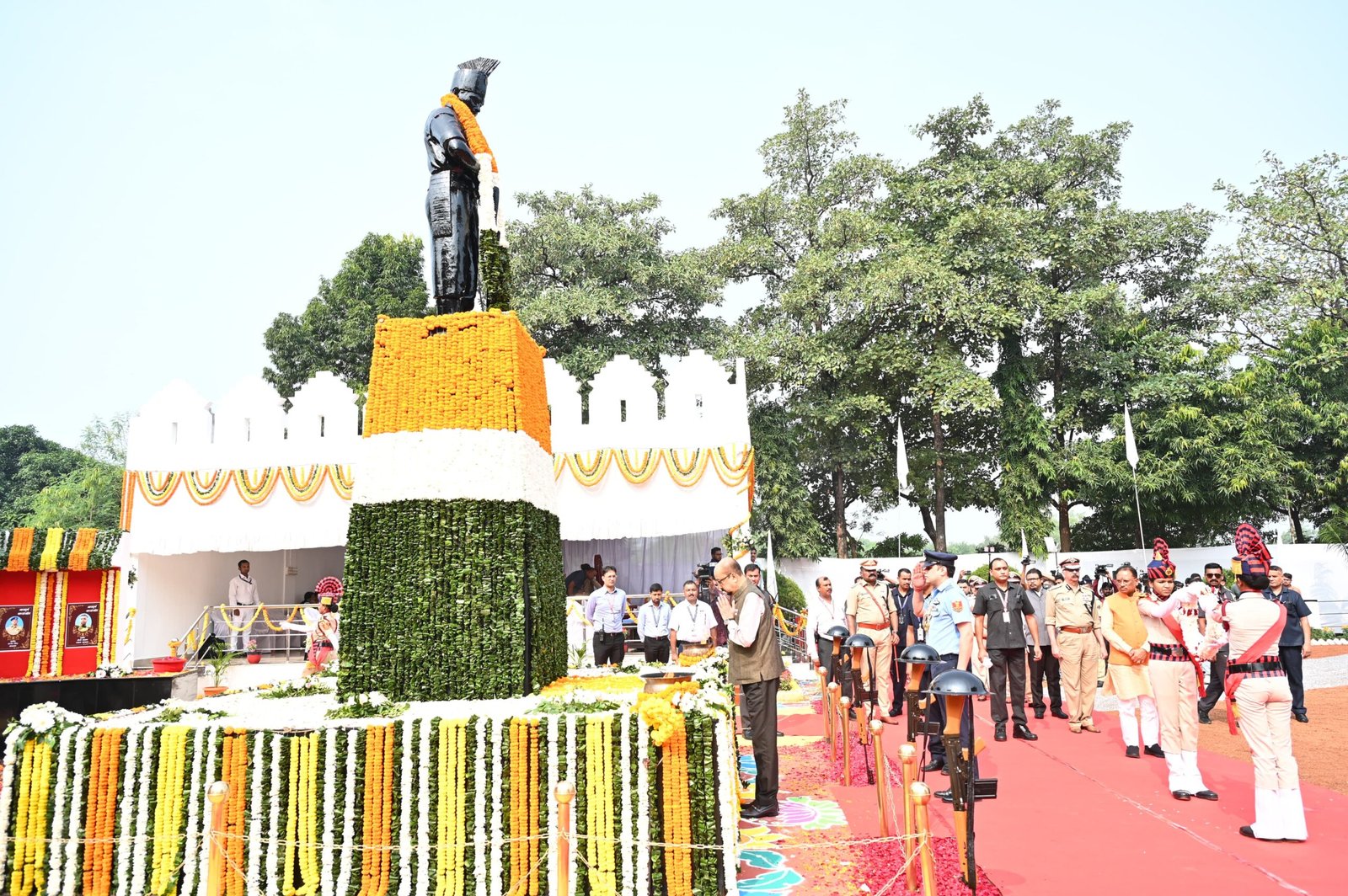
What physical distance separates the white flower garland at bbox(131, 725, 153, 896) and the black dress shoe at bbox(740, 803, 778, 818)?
3.26m

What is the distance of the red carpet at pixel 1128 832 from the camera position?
13.7 ft

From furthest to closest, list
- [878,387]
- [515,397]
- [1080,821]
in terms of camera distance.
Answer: [878,387] → [515,397] → [1080,821]

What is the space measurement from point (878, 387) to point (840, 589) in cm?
601

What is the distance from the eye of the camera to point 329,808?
4340 millimetres

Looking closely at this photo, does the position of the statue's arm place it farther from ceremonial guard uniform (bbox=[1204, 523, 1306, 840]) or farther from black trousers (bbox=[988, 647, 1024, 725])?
black trousers (bbox=[988, 647, 1024, 725])

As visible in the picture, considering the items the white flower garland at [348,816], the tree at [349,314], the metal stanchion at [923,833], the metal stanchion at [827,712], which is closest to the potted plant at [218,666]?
the metal stanchion at [827,712]

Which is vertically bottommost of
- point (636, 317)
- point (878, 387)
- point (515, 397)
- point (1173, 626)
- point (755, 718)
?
point (755, 718)

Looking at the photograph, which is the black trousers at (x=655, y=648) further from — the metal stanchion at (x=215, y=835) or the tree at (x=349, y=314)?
the tree at (x=349, y=314)

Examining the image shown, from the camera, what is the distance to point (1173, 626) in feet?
19.5

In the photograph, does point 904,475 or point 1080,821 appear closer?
point 1080,821

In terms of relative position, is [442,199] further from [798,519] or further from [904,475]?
[798,519]

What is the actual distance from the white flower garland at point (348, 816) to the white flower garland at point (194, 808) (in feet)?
2.36

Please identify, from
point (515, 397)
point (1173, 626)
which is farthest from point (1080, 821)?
point (515, 397)

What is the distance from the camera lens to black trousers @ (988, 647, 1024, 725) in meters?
7.76
